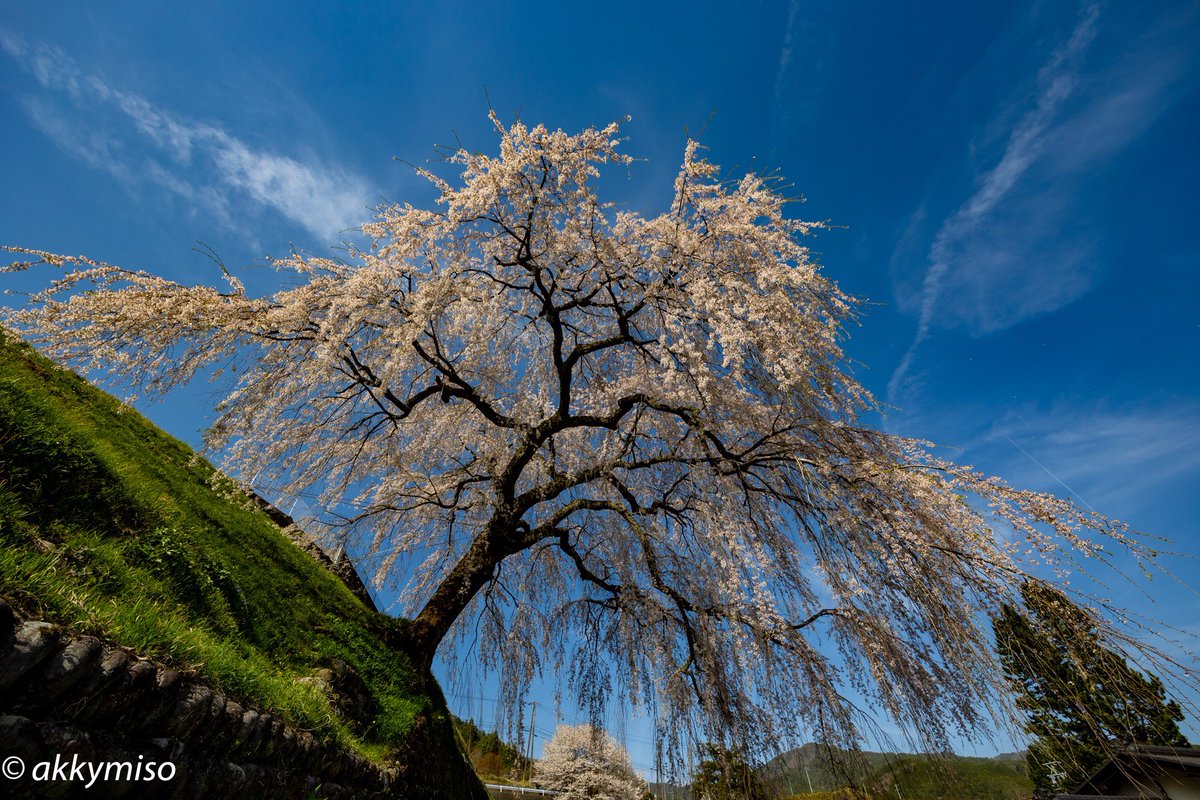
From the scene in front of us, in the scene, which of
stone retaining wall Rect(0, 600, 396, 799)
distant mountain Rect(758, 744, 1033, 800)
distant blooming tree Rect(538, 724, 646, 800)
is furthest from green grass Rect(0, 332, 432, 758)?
distant blooming tree Rect(538, 724, 646, 800)

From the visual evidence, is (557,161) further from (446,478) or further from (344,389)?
(446,478)

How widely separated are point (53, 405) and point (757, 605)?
6972 millimetres

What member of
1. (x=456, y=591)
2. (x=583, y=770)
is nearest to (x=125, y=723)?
(x=456, y=591)

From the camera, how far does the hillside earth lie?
9.37 ft

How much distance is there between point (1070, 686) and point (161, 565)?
238 inches

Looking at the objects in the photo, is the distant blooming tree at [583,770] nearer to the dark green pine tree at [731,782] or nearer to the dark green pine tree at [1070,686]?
the dark green pine tree at [731,782]

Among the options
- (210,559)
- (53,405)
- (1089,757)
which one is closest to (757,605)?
(210,559)

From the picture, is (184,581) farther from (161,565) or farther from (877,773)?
(877,773)

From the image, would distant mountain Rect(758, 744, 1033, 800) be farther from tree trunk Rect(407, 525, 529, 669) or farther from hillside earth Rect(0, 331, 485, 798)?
tree trunk Rect(407, 525, 529, 669)

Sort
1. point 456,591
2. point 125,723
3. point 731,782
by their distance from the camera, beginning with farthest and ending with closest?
point 456,591 < point 731,782 < point 125,723

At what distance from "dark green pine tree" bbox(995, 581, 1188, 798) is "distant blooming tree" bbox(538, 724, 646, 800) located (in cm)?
1745

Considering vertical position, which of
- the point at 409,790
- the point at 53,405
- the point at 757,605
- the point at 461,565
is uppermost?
the point at 461,565

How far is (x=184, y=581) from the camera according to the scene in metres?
3.93

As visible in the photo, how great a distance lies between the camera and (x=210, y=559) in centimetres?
445
